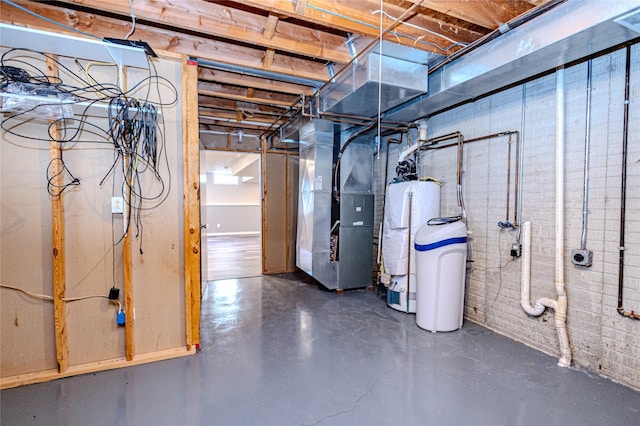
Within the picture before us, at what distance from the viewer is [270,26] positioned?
2318mm

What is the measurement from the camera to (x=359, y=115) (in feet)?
11.6

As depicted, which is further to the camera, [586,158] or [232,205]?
[232,205]

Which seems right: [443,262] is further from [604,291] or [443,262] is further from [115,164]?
[115,164]

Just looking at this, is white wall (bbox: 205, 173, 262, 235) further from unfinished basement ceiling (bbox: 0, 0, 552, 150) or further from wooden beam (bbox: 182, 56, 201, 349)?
wooden beam (bbox: 182, 56, 201, 349)

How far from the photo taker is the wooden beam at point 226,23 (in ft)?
6.87

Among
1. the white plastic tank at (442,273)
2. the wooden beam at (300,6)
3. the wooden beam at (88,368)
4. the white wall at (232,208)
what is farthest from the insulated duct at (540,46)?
the white wall at (232,208)

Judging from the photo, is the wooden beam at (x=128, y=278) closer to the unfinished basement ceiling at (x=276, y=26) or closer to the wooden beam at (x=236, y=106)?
the unfinished basement ceiling at (x=276, y=26)

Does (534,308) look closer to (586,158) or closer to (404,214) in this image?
(586,158)

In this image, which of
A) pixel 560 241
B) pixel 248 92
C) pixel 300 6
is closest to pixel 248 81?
pixel 248 92

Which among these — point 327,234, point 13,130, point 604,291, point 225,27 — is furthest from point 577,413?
point 13,130

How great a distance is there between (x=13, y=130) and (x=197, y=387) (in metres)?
2.14

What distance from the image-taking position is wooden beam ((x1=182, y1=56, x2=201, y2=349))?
2.43 metres

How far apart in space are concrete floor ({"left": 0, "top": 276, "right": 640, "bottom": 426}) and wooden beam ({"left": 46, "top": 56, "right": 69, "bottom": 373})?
0.27 metres

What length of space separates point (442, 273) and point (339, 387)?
140cm
